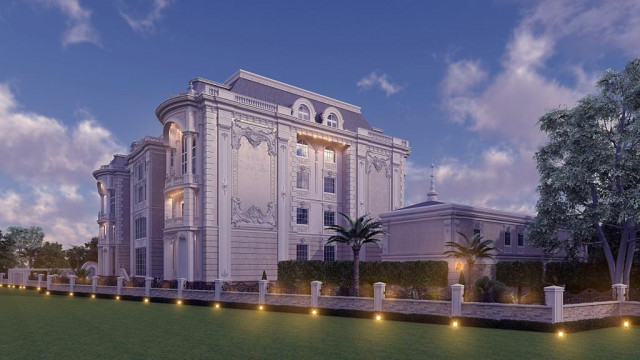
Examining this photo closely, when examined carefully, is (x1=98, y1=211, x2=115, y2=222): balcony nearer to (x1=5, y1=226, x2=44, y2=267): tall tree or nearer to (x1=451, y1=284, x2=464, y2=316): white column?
(x1=451, y1=284, x2=464, y2=316): white column

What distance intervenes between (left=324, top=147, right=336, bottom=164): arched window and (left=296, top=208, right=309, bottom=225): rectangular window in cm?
Result: 497

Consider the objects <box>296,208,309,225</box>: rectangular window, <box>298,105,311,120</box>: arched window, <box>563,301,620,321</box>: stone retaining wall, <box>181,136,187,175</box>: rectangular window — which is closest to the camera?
<box>563,301,620,321</box>: stone retaining wall

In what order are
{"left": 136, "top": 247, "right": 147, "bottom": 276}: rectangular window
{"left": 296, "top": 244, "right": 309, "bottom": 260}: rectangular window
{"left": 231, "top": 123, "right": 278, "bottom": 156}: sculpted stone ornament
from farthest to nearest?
{"left": 136, "top": 247, "right": 147, "bottom": 276}: rectangular window → {"left": 296, "top": 244, "right": 309, "bottom": 260}: rectangular window → {"left": 231, "top": 123, "right": 278, "bottom": 156}: sculpted stone ornament

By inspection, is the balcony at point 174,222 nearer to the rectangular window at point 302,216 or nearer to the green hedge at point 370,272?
the green hedge at point 370,272

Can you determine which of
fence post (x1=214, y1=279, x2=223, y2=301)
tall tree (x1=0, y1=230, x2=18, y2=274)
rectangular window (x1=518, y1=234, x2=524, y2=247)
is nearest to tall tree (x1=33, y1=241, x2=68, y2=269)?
tall tree (x1=0, y1=230, x2=18, y2=274)

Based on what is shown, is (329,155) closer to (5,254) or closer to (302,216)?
(302,216)

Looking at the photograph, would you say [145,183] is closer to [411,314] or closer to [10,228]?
[411,314]

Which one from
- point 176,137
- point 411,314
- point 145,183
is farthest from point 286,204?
point 411,314

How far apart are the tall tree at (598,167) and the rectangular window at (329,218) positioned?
18.8 m

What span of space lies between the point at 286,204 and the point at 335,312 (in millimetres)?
18198

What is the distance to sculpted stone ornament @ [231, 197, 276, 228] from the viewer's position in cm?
3744

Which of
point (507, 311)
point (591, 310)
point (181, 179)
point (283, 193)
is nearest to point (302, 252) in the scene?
point (283, 193)

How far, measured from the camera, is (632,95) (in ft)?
84.3

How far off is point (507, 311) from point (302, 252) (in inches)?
952
